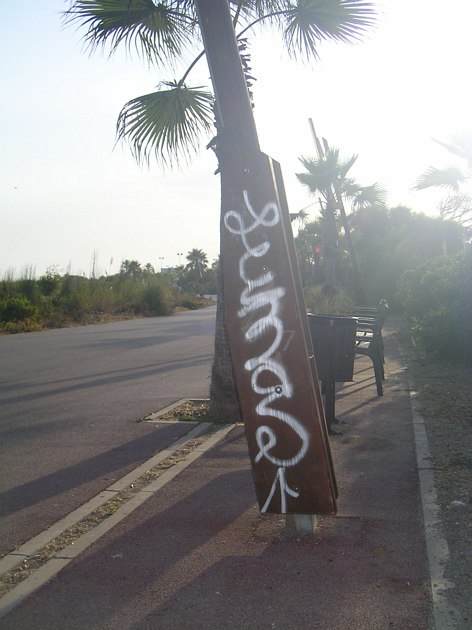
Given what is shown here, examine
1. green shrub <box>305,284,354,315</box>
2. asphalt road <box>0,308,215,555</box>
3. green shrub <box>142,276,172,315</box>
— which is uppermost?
green shrub <box>142,276,172,315</box>

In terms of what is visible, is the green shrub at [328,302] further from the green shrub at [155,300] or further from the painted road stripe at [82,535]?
the green shrub at [155,300]

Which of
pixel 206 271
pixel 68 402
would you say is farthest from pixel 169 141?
pixel 206 271

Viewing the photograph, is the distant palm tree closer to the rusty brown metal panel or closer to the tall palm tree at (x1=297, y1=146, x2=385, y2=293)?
the tall palm tree at (x1=297, y1=146, x2=385, y2=293)

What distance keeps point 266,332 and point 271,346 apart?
9cm

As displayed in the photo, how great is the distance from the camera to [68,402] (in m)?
9.90

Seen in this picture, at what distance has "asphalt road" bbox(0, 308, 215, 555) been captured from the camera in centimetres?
551

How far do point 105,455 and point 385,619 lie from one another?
3969 mm

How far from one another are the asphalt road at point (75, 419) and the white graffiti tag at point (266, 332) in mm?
1811

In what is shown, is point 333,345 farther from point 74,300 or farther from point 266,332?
point 74,300

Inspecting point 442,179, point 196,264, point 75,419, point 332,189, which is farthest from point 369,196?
point 196,264

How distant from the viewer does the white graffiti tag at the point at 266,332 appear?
405 cm

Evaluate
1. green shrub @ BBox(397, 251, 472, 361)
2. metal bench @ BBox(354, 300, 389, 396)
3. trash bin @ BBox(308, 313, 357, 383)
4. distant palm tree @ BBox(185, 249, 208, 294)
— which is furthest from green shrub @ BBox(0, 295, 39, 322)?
distant palm tree @ BBox(185, 249, 208, 294)

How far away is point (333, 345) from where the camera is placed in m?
6.64

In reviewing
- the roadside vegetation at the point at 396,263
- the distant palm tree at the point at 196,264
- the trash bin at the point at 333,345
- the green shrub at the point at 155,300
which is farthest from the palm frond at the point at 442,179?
the distant palm tree at the point at 196,264
